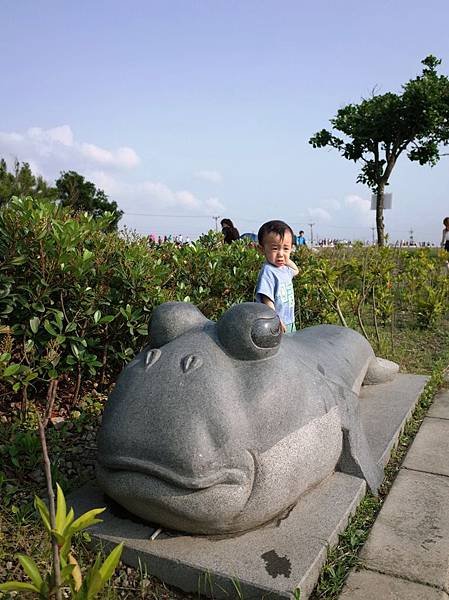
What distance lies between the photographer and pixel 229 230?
429 inches

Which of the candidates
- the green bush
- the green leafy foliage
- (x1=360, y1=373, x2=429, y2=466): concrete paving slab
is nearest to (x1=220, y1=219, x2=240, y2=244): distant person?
the green bush

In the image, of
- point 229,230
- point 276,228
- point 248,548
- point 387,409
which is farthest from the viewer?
point 229,230

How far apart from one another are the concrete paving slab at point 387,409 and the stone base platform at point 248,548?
717 millimetres

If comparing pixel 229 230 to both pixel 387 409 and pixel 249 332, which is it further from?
pixel 249 332

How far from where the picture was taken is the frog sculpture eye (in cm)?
264

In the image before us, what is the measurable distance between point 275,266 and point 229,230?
6.77 metres

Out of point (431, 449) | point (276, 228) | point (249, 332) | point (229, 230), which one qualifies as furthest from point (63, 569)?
point (229, 230)

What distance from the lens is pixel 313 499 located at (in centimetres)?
297

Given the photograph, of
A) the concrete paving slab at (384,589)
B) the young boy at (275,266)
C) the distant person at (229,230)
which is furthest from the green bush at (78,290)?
the distant person at (229,230)

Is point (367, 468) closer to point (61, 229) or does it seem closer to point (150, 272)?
point (150, 272)

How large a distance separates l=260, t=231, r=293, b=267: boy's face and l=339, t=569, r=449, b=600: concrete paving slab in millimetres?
2241

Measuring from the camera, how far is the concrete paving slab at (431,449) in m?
3.75

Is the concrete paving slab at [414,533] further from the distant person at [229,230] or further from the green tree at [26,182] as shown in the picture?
the green tree at [26,182]

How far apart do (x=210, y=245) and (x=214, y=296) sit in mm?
1130
